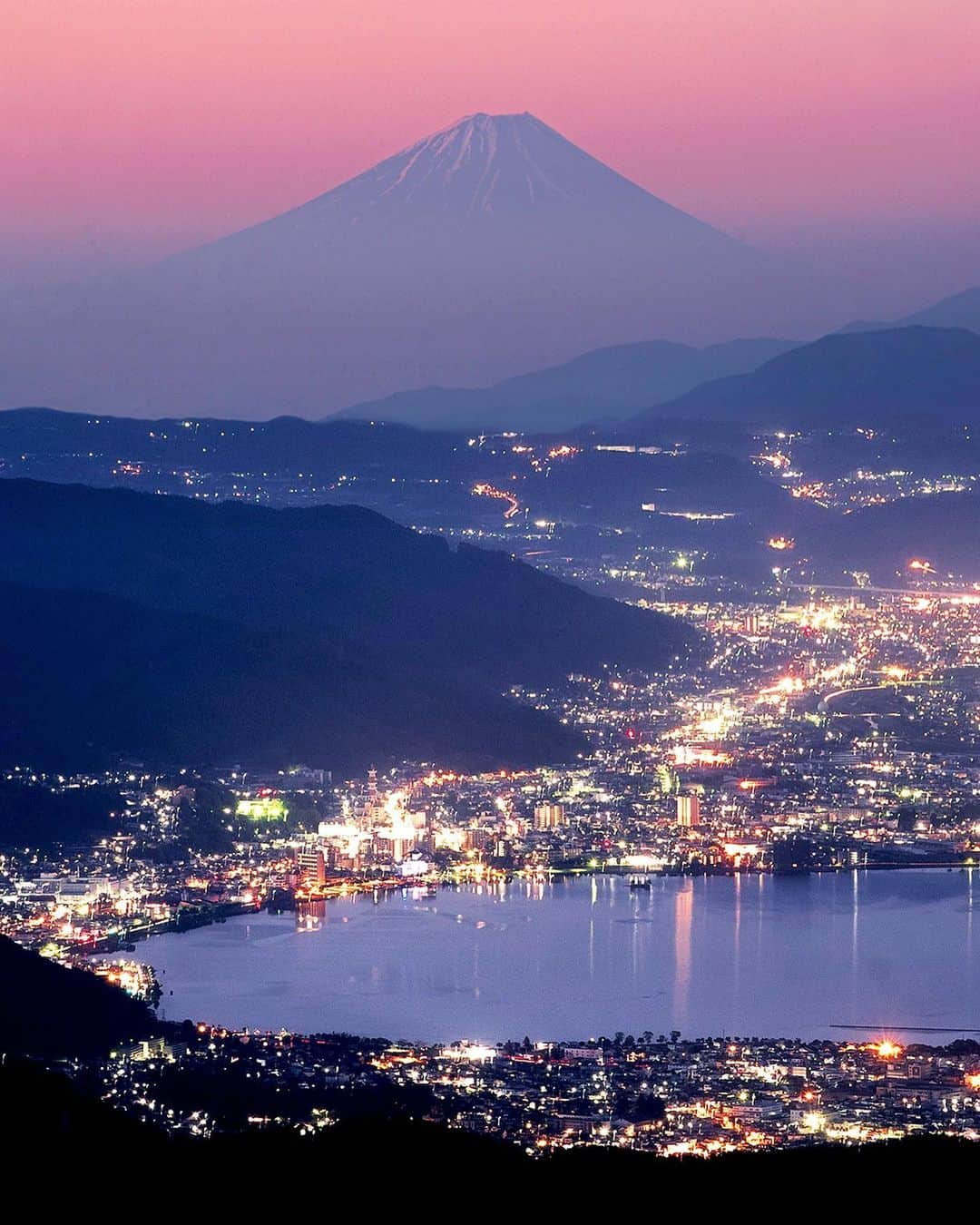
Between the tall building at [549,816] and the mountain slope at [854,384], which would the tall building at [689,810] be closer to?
the tall building at [549,816]

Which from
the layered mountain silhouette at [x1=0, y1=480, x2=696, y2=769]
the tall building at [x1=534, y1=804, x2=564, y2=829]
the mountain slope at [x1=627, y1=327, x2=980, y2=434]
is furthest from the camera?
the mountain slope at [x1=627, y1=327, x2=980, y2=434]

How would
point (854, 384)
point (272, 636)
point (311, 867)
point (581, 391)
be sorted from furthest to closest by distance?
point (581, 391) → point (854, 384) → point (272, 636) → point (311, 867)

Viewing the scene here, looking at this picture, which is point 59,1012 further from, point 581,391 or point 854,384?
point 581,391

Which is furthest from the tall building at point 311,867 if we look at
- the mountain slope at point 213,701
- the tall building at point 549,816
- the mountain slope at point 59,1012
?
the mountain slope at point 59,1012

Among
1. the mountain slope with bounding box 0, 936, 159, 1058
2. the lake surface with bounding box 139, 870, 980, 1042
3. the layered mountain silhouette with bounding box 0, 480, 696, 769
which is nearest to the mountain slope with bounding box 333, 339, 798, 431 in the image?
the layered mountain silhouette with bounding box 0, 480, 696, 769

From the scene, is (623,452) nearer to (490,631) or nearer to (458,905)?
(490,631)

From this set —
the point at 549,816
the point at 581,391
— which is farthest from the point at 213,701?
the point at 581,391

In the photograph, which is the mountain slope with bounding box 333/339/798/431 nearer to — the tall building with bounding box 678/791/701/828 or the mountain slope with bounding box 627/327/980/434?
the mountain slope with bounding box 627/327/980/434
